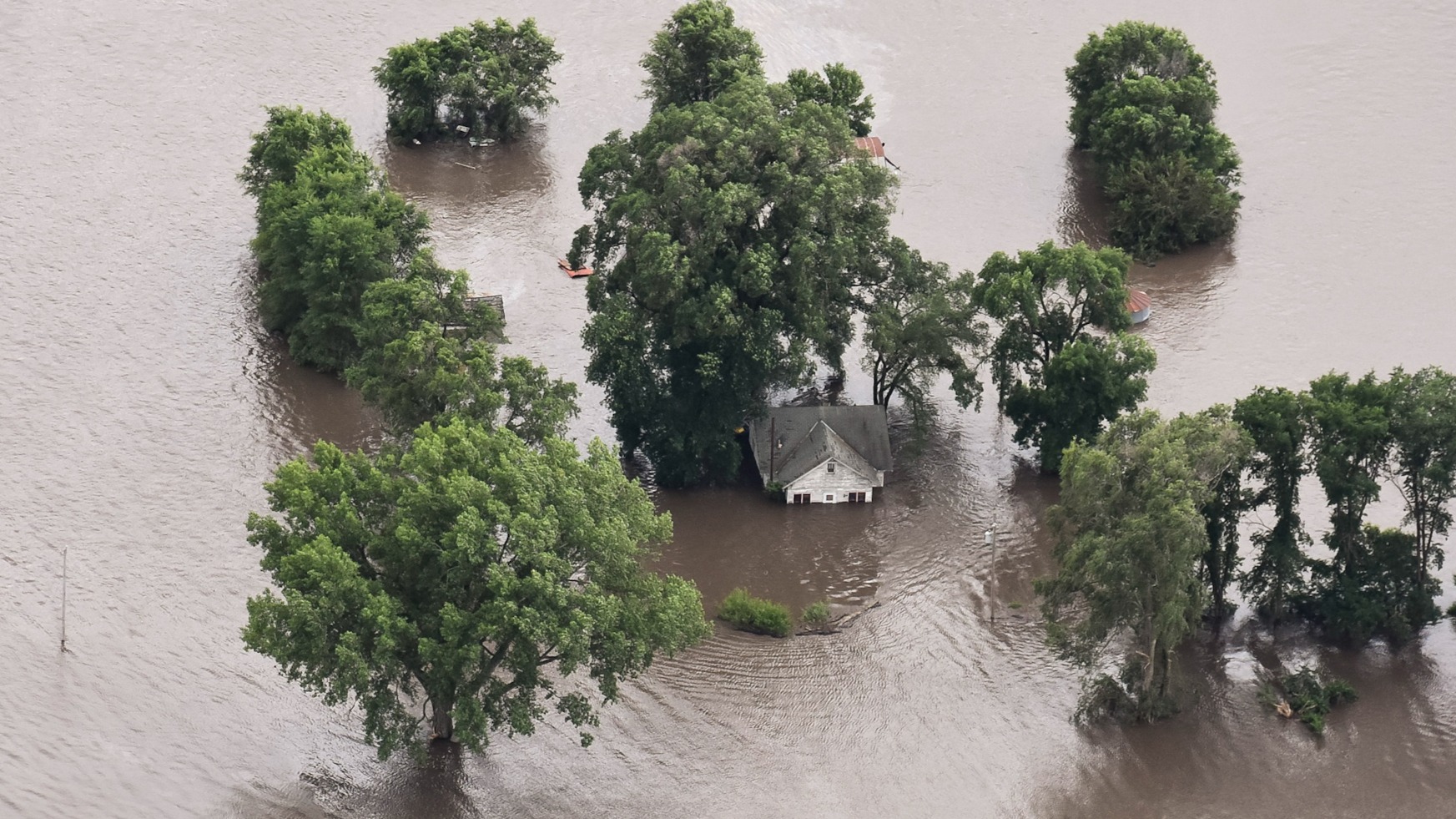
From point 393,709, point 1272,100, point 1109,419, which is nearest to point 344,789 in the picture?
point 393,709

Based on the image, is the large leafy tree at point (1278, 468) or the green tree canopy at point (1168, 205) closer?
the large leafy tree at point (1278, 468)

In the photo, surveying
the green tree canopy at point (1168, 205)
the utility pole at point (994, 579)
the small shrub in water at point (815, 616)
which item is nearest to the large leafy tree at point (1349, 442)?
the utility pole at point (994, 579)

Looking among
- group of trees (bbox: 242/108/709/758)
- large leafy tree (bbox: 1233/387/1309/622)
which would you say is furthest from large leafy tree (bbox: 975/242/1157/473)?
group of trees (bbox: 242/108/709/758)

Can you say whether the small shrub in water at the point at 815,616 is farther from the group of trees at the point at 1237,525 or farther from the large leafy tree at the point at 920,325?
the large leafy tree at the point at 920,325

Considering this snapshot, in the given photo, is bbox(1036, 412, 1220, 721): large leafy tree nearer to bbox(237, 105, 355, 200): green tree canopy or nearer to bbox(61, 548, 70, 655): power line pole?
bbox(61, 548, 70, 655): power line pole

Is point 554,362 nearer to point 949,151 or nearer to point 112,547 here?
point 112,547

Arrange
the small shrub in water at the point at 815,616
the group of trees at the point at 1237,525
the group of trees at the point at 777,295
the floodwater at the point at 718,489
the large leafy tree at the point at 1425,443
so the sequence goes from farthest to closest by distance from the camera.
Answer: the group of trees at the point at 777,295
the small shrub in water at the point at 815,616
the large leafy tree at the point at 1425,443
the floodwater at the point at 718,489
the group of trees at the point at 1237,525

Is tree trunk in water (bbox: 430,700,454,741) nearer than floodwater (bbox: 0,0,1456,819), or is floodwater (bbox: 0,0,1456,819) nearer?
tree trunk in water (bbox: 430,700,454,741)
